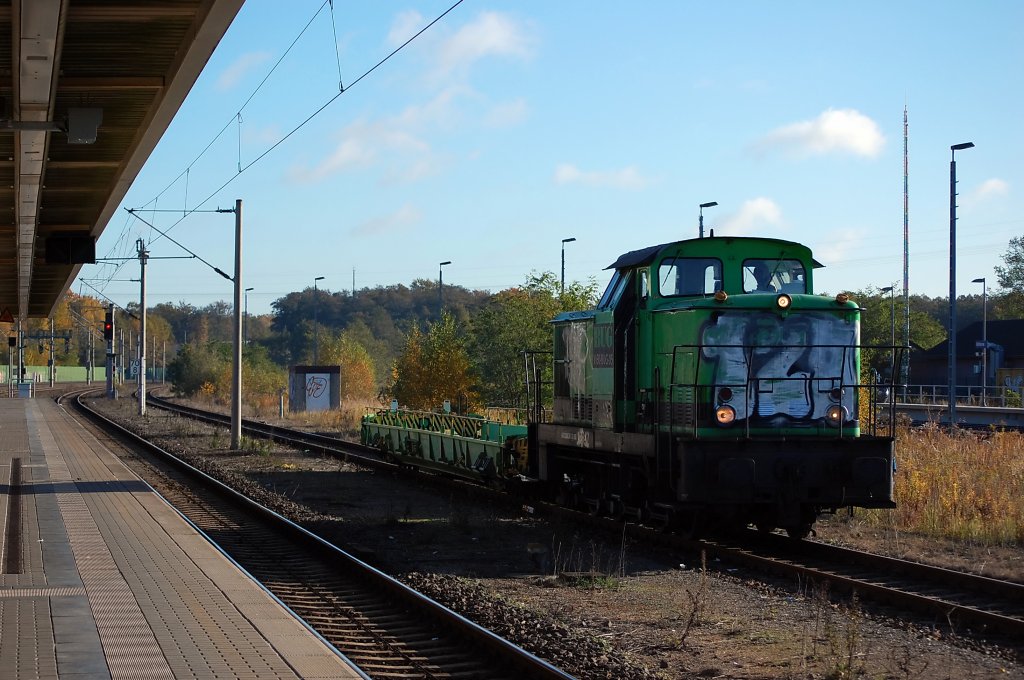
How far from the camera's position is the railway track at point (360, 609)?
27.6 feet

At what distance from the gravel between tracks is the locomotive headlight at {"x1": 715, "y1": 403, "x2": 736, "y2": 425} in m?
1.64

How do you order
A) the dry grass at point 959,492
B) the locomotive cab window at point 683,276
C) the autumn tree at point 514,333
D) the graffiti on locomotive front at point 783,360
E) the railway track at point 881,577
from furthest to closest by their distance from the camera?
the autumn tree at point 514,333
the dry grass at point 959,492
the locomotive cab window at point 683,276
the graffiti on locomotive front at point 783,360
the railway track at point 881,577

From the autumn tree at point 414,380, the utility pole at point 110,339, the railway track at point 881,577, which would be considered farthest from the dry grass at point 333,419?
the railway track at point 881,577

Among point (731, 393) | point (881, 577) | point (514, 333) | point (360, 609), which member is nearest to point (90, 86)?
point (360, 609)

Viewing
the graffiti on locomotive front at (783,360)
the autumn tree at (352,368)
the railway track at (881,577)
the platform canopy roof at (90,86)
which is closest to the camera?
the railway track at (881,577)

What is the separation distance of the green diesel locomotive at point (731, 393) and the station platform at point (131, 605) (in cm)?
517

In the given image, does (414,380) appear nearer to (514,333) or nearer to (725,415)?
(514,333)

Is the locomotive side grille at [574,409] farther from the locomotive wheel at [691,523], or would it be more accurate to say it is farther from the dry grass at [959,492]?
the dry grass at [959,492]

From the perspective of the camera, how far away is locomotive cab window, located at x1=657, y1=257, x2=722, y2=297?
45.5ft

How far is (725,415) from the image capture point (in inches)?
511

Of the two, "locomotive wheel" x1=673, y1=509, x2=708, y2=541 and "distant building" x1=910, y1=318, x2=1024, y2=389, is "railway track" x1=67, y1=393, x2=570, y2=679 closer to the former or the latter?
"locomotive wheel" x1=673, y1=509, x2=708, y2=541

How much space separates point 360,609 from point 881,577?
5441 millimetres

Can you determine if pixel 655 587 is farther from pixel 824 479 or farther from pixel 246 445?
pixel 246 445

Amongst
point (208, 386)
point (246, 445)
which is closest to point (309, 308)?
point (208, 386)
